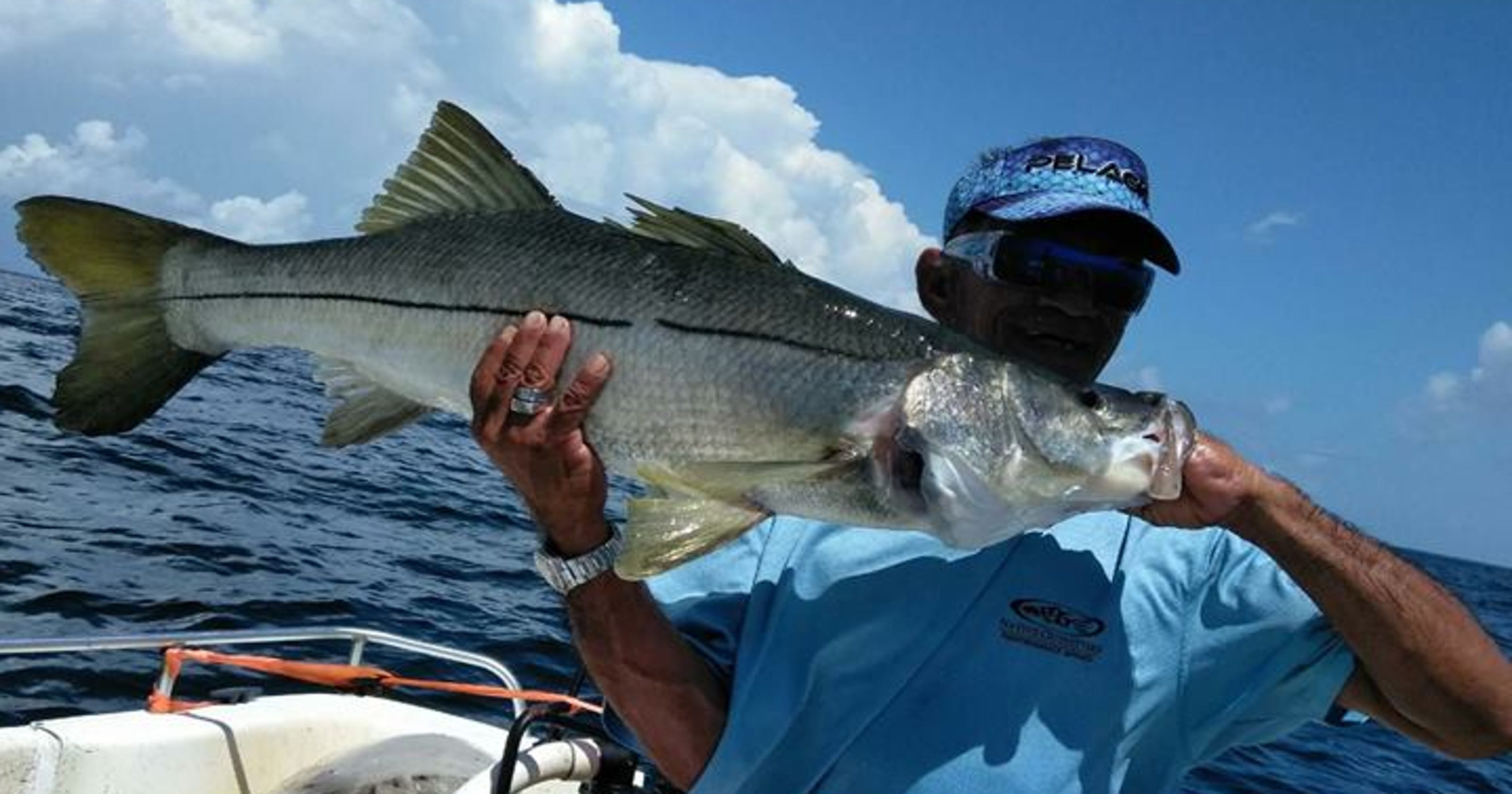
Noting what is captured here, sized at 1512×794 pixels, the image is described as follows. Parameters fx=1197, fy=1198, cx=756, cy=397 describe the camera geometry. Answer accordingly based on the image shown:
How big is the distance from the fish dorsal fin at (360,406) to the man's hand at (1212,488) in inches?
66.8

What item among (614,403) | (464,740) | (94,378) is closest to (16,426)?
(464,740)

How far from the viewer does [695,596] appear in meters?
2.98

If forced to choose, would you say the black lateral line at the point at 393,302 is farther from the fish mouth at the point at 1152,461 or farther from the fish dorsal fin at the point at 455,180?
the fish mouth at the point at 1152,461

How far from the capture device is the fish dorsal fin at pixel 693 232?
2656 millimetres

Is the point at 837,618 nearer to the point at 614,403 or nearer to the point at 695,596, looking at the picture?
the point at 695,596

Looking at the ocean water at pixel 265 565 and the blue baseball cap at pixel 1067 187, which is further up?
the blue baseball cap at pixel 1067 187

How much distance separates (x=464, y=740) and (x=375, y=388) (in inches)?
106

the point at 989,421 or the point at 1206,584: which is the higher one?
the point at 989,421

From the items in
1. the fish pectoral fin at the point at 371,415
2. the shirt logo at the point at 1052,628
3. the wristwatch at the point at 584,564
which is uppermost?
the fish pectoral fin at the point at 371,415

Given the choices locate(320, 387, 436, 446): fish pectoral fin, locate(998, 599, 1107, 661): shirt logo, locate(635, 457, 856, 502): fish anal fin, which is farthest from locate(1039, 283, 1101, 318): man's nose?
locate(320, 387, 436, 446): fish pectoral fin

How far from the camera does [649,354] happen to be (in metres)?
2.56

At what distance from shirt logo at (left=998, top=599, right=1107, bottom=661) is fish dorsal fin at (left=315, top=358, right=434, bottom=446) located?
146 centimetres

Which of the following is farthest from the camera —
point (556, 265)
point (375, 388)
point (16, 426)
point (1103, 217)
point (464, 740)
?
point (16, 426)

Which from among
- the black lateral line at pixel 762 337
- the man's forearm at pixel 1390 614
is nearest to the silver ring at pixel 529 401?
the black lateral line at pixel 762 337
